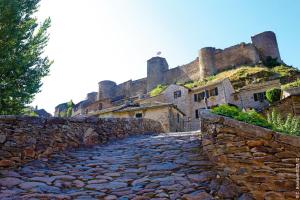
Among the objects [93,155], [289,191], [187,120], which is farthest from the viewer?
[187,120]

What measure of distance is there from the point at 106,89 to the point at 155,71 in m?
12.1

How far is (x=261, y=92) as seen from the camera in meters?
33.8

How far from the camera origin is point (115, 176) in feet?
19.5

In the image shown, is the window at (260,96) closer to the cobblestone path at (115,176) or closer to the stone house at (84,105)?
the cobblestone path at (115,176)

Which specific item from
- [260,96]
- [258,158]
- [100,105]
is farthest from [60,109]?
[258,158]

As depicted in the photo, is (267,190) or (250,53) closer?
(267,190)

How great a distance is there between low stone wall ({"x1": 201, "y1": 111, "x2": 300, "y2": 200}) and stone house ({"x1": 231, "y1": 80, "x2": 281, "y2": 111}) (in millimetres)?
29467

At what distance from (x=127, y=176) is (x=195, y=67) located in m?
52.9

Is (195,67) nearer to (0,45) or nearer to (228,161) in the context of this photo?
(0,45)

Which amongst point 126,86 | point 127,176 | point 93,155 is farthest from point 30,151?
point 126,86

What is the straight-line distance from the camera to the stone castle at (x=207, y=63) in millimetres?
51906

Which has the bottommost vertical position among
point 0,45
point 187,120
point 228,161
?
point 228,161

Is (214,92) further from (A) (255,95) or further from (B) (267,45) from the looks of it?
(B) (267,45)

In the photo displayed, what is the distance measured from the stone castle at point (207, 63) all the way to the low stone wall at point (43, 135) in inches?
1448
